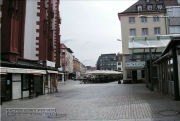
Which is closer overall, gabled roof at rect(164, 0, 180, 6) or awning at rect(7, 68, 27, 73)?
awning at rect(7, 68, 27, 73)

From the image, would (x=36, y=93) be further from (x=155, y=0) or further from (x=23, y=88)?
(x=155, y=0)

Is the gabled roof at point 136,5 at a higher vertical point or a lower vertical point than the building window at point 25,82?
higher

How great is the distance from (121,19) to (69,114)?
137 feet

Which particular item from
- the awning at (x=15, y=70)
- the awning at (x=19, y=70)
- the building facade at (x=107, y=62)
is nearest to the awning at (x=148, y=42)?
the awning at (x=19, y=70)

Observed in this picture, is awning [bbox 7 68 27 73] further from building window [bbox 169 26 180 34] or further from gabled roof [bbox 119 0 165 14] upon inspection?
building window [bbox 169 26 180 34]

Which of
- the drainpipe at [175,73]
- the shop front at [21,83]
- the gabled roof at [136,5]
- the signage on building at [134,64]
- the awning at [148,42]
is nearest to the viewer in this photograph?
the drainpipe at [175,73]

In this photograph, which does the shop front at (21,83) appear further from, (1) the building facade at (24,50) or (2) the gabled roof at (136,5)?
(2) the gabled roof at (136,5)

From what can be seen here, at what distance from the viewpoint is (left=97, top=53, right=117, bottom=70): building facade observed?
183 m

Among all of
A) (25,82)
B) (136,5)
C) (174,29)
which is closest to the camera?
(25,82)

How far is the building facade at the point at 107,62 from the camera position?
18288cm

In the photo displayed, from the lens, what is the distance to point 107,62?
185 metres

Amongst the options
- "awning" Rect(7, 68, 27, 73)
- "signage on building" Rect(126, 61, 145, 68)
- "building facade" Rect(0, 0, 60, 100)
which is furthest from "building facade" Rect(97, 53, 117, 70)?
"awning" Rect(7, 68, 27, 73)

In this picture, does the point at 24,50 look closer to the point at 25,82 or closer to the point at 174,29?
the point at 25,82

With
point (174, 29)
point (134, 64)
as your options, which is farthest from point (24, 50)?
point (174, 29)
